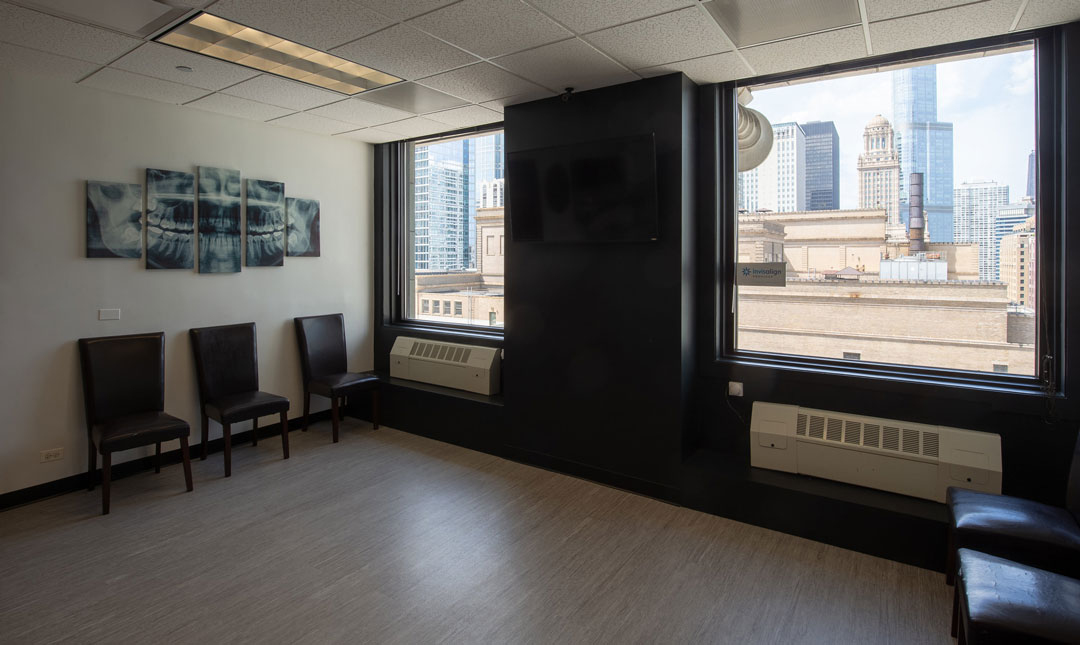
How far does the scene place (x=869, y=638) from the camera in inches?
97.0

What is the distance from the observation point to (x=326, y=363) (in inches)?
217

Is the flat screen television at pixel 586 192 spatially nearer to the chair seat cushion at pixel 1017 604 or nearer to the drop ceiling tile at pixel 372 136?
the drop ceiling tile at pixel 372 136

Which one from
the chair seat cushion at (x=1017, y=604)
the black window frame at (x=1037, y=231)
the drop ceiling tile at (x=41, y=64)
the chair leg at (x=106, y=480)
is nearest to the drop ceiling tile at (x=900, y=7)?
the black window frame at (x=1037, y=231)

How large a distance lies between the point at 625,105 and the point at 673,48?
0.69 metres

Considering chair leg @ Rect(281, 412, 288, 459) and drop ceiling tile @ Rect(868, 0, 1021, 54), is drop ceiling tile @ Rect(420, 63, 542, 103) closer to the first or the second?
drop ceiling tile @ Rect(868, 0, 1021, 54)

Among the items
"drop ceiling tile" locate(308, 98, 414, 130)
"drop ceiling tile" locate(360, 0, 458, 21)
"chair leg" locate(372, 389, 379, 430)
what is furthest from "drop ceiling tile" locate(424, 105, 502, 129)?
"chair leg" locate(372, 389, 379, 430)

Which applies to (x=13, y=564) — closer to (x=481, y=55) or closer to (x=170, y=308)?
(x=170, y=308)

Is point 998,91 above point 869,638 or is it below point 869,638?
above

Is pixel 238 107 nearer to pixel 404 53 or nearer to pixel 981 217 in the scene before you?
pixel 404 53

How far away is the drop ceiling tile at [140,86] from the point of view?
12.3ft

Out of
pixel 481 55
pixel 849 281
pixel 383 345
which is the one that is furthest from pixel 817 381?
pixel 383 345

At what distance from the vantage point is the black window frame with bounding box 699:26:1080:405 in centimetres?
301

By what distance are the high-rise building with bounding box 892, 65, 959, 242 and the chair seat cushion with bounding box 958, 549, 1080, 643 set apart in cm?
206

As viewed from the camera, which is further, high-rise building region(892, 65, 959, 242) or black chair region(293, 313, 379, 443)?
black chair region(293, 313, 379, 443)
